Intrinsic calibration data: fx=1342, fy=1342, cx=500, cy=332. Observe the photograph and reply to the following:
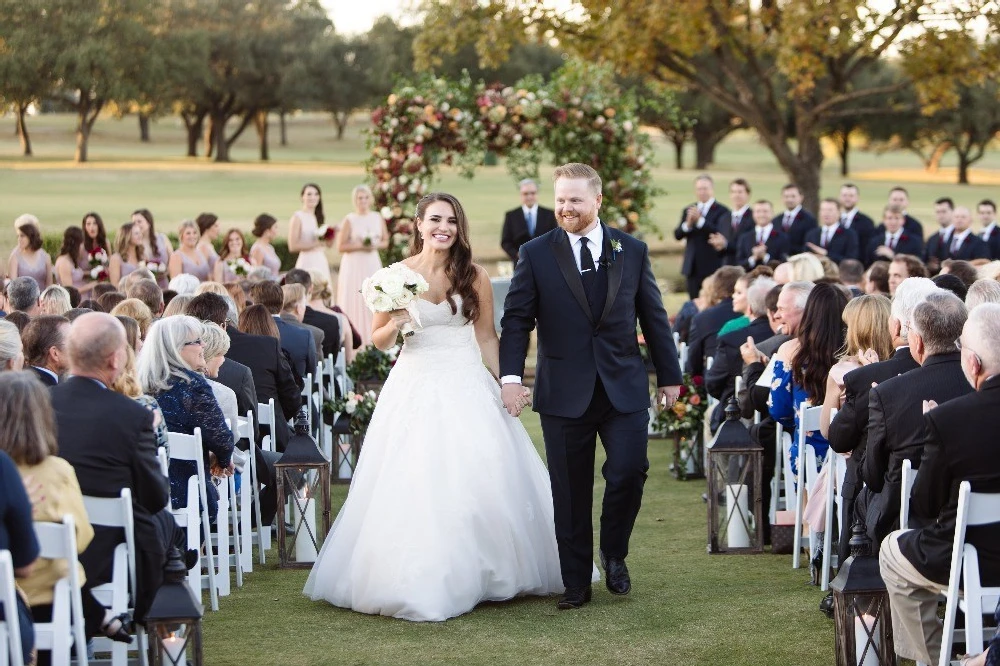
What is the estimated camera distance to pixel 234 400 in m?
6.72

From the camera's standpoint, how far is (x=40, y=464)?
423 cm

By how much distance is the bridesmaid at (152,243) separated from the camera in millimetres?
13742

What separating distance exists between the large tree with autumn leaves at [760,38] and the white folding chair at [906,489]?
1446 cm

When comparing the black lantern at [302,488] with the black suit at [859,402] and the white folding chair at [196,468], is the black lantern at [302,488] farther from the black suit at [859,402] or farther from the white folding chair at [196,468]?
the black suit at [859,402]

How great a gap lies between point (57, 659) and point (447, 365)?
2672 millimetres

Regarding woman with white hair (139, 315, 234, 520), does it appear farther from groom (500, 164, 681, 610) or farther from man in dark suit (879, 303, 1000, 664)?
man in dark suit (879, 303, 1000, 664)

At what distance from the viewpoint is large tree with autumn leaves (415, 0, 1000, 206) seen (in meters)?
19.1

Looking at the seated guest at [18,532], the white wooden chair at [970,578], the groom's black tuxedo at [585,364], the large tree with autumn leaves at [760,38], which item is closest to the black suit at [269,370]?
the groom's black tuxedo at [585,364]

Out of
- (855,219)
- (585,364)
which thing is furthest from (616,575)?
(855,219)

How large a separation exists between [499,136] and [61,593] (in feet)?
43.4

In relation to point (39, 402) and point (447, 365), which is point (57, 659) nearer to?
point (39, 402)

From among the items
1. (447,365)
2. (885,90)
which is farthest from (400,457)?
(885,90)

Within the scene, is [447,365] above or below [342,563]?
above

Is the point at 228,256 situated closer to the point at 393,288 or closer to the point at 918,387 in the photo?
the point at 393,288
